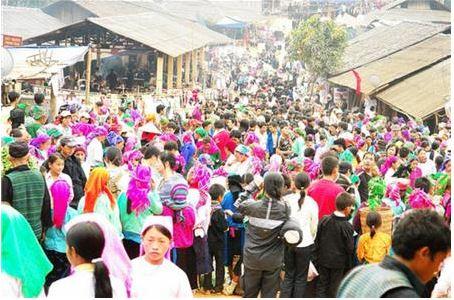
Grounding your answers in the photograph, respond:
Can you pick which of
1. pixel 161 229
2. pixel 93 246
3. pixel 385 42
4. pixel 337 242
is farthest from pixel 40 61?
pixel 385 42

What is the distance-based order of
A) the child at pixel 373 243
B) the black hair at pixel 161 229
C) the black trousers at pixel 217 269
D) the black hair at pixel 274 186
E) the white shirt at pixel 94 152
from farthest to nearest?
the white shirt at pixel 94 152
the black trousers at pixel 217 269
the child at pixel 373 243
the black hair at pixel 274 186
the black hair at pixel 161 229

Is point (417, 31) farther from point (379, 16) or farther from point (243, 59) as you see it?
point (243, 59)

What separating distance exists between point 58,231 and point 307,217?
203 cm

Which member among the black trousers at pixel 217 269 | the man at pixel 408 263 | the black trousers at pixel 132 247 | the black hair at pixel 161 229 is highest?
the man at pixel 408 263

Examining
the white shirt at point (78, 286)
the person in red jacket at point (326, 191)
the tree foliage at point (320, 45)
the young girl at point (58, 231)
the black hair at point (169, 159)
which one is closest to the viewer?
the white shirt at point (78, 286)

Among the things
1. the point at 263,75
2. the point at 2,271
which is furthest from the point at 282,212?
the point at 263,75

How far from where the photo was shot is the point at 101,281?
393cm

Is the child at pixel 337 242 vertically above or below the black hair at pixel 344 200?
below

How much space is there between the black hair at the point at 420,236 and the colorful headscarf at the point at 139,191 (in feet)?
12.0

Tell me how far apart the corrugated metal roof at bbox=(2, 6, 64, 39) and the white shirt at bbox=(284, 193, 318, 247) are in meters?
22.5

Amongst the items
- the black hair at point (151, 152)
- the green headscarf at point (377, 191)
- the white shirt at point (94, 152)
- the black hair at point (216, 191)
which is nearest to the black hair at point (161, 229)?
the black hair at point (216, 191)

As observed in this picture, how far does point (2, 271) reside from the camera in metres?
4.69

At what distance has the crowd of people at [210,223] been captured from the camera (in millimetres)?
3924

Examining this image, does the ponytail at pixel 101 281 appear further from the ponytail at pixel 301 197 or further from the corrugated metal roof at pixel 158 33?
the corrugated metal roof at pixel 158 33
